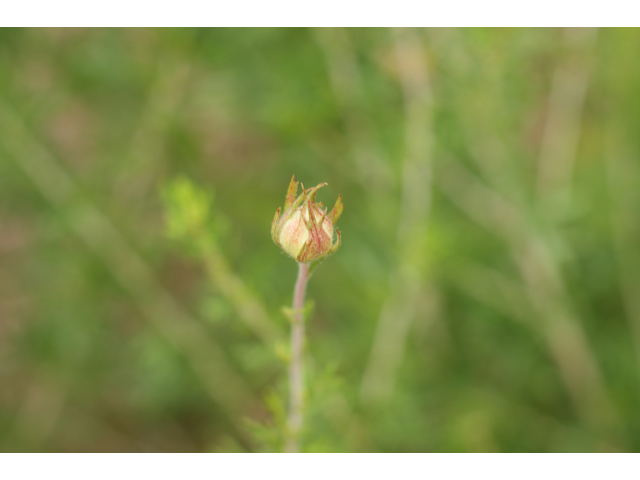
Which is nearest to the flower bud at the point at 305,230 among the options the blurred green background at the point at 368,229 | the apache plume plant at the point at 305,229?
the apache plume plant at the point at 305,229

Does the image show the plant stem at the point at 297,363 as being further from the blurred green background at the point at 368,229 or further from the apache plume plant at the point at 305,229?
the blurred green background at the point at 368,229

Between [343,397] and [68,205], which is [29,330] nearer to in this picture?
[68,205]

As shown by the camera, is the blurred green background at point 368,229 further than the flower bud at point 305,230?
Yes

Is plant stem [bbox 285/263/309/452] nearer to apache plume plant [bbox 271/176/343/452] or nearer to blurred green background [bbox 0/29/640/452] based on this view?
apache plume plant [bbox 271/176/343/452]

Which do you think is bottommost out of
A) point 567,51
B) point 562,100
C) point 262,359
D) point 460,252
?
point 262,359

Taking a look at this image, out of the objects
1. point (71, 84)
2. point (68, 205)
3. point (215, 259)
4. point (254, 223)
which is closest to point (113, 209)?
point (68, 205)

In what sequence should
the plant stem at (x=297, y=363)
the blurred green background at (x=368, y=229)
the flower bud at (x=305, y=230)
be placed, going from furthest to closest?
the blurred green background at (x=368, y=229), the plant stem at (x=297, y=363), the flower bud at (x=305, y=230)

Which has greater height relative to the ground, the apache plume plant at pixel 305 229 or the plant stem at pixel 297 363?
the apache plume plant at pixel 305 229

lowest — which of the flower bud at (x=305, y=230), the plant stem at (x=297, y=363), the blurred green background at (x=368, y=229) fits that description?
the plant stem at (x=297, y=363)
